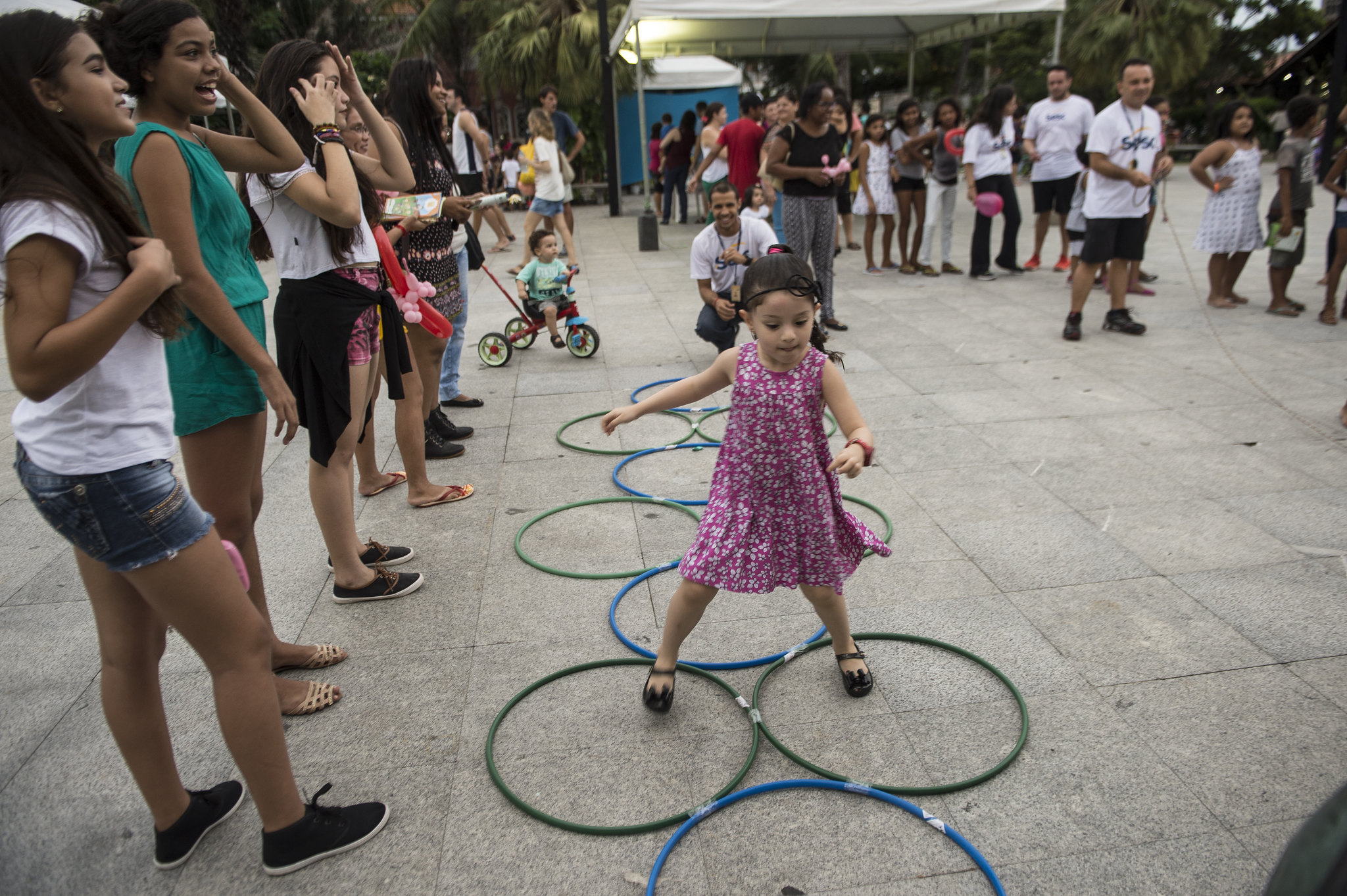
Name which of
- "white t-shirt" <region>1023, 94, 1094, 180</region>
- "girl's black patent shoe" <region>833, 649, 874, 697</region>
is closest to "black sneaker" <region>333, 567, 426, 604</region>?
"girl's black patent shoe" <region>833, 649, 874, 697</region>

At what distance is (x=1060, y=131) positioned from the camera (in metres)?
8.98

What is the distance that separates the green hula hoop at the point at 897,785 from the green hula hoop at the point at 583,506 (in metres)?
0.88

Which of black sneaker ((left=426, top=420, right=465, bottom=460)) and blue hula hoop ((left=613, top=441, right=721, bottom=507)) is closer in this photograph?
blue hula hoop ((left=613, top=441, right=721, bottom=507))

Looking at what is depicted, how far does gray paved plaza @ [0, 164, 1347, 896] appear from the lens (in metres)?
2.22

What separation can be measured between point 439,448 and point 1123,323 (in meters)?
5.75

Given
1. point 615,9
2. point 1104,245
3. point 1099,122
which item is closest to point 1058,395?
point 1104,245

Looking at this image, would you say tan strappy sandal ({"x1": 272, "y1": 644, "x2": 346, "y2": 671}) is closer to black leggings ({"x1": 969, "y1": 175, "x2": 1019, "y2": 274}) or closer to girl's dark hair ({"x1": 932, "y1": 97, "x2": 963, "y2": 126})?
black leggings ({"x1": 969, "y1": 175, "x2": 1019, "y2": 274})

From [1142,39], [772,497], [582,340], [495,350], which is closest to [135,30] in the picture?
[772,497]

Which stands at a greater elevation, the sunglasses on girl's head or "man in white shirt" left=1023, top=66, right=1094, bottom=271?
"man in white shirt" left=1023, top=66, right=1094, bottom=271

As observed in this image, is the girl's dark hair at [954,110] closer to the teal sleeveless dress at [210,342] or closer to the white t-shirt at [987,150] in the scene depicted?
the white t-shirt at [987,150]

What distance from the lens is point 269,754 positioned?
2.07 m

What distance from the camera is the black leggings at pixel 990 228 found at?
945cm

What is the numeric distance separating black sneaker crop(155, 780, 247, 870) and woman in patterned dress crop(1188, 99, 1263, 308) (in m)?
8.36

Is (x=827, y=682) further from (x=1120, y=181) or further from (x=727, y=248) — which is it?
(x=1120, y=181)
